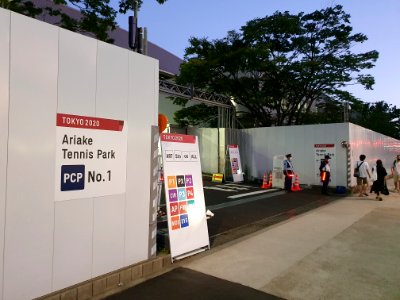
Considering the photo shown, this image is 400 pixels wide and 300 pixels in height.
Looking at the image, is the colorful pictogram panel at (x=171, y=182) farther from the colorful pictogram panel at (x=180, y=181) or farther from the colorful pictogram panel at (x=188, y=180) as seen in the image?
the colorful pictogram panel at (x=188, y=180)

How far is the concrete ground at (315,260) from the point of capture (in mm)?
4637

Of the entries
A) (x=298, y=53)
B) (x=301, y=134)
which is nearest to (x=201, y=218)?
(x=301, y=134)

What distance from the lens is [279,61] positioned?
20938 mm

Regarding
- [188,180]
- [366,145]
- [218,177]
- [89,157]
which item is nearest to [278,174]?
[218,177]

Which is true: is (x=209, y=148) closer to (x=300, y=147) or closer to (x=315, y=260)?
(x=300, y=147)

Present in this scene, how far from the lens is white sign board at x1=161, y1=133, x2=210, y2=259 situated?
18.3 feet

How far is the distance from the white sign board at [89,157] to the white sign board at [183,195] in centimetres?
111

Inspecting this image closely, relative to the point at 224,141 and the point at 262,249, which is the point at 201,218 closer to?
the point at 262,249

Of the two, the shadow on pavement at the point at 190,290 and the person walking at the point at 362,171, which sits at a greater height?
the person walking at the point at 362,171

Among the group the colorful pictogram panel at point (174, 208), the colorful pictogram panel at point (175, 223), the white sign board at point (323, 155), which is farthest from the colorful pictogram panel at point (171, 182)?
the white sign board at point (323, 155)

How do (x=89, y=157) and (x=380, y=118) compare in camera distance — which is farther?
(x=380, y=118)

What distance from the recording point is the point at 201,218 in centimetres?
618

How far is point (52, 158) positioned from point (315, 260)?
4.33 m

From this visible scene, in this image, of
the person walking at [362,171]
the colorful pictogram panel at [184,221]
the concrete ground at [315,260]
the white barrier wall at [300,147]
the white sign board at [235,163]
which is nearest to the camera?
the concrete ground at [315,260]
